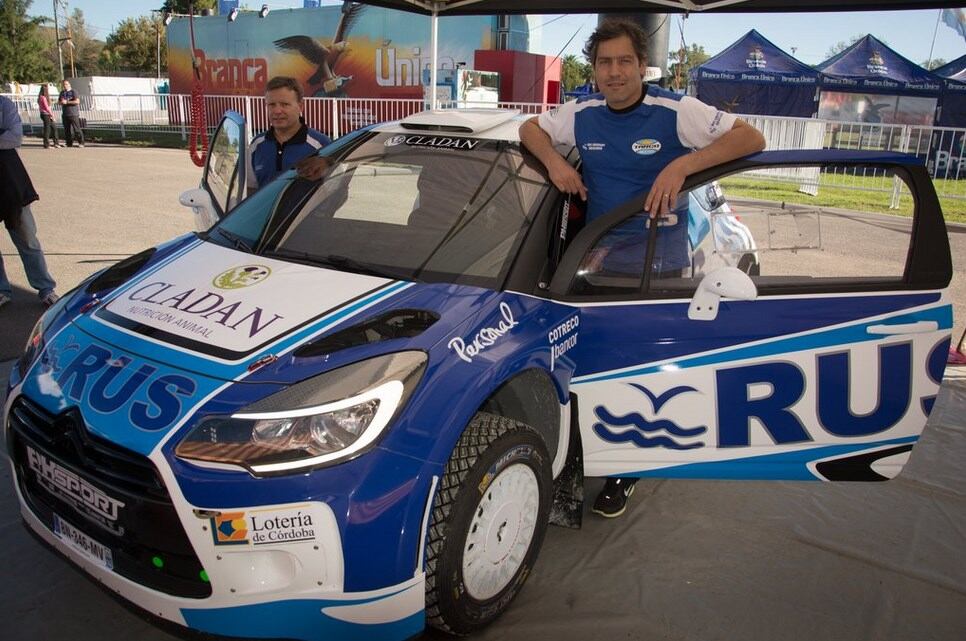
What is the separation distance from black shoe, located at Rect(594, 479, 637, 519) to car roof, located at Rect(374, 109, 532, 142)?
1539 millimetres

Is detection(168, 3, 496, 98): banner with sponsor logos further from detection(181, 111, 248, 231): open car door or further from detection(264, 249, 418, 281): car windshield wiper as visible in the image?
detection(264, 249, 418, 281): car windshield wiper

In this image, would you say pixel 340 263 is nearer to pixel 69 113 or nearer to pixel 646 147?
pixel 646 147

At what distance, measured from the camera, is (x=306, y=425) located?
202cm

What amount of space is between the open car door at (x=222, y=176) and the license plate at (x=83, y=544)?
78.5 inches

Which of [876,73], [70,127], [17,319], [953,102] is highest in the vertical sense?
[876,73]

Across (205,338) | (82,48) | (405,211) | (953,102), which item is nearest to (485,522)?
(205,338)

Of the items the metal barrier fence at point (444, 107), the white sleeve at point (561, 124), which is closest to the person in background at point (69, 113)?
the metal barrier fence at point (444, 107)

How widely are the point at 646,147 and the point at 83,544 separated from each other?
2.36 meters

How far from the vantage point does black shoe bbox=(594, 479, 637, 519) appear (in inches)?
129

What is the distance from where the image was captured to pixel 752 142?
283 cm

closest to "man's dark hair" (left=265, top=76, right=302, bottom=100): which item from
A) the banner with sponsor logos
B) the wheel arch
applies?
the wheel arch

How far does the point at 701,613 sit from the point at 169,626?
171 cm

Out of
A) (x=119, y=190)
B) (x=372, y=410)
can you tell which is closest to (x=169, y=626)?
(x=372, y=410)

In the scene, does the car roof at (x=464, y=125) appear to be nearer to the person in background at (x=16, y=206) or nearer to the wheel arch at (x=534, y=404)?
the wheel arch at (x=534, y=404)
